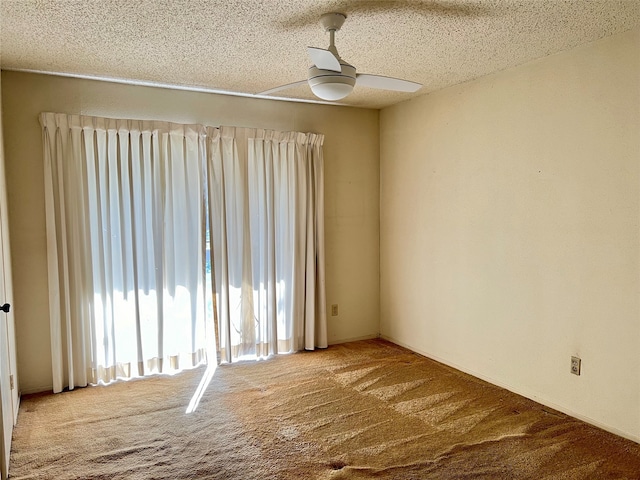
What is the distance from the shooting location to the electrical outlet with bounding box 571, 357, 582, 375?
3.08 meters

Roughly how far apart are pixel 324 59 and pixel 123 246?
7.57 feet

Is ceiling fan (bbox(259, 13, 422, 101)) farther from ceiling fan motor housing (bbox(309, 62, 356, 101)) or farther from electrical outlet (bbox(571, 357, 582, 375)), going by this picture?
electrical outlet (bbox(571, 357, 582, 375))

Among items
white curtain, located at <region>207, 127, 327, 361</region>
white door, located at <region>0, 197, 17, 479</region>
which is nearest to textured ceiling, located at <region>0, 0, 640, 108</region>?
white curtain, located at <region>207, 127, 327, 361</region>

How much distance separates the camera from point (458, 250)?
4020 millimetres

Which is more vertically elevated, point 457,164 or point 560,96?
point 560,96

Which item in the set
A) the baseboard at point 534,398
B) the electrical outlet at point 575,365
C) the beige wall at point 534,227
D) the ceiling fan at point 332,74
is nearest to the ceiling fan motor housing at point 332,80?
the ceiling fan at point 332,74

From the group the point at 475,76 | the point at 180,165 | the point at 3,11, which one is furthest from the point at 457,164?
the point at 3,11

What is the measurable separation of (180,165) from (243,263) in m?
1.00

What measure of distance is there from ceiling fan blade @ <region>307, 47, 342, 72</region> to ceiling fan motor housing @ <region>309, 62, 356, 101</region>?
0.14 ft

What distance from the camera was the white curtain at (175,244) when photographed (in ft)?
11.8

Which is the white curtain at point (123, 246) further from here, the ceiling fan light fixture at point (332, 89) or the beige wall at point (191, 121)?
the ceiling fan light fixture at point (332, 89)

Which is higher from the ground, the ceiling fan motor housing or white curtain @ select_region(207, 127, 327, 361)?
the ceiling fan motor housing

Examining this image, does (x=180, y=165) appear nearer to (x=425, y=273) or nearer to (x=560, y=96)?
(x=425, y=273)

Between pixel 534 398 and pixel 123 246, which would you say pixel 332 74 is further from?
pixel 534 398
